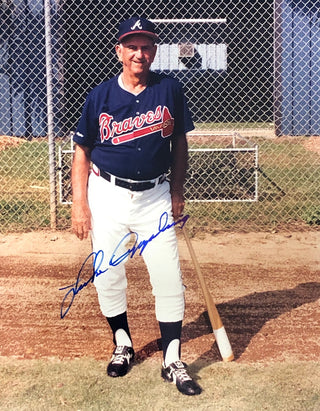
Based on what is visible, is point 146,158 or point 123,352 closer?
point 146,158

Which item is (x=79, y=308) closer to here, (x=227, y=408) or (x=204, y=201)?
(x=227, y=408)

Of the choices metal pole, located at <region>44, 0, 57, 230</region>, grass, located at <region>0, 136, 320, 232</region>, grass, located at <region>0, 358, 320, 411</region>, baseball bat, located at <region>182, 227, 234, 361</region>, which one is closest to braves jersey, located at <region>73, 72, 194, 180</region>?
baseball bat, located at <region>182, 227, 234, 361</region>

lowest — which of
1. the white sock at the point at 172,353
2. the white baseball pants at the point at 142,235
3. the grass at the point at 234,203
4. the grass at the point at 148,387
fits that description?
the grass at the point at 234,203

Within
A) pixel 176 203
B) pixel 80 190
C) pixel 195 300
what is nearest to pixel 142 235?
pixel 176 203


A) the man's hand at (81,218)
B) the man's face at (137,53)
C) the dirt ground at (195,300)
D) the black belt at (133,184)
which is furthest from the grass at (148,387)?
the man's face at (137,53)

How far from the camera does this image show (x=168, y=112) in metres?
3.28

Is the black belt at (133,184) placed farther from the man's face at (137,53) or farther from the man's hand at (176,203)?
the man's face at (137,53)

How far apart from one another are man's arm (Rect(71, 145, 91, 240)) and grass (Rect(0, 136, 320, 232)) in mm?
3401

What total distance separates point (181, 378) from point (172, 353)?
0.18 m

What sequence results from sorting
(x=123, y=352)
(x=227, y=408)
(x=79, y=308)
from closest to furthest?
(x=227, y=408) → (x=123, y=352) → (x=79, y=308)

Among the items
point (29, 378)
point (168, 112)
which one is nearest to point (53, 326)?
point (29, 378)

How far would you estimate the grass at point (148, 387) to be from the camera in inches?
121

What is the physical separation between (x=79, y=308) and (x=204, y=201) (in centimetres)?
298

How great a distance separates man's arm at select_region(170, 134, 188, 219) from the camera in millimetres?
3447
